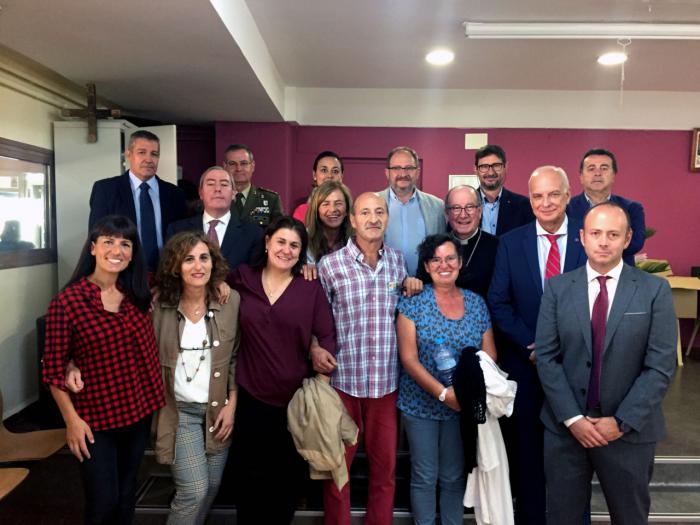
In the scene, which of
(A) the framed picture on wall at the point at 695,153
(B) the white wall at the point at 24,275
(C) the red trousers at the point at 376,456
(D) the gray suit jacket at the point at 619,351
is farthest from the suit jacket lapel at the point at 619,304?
(A) the framed picture on wall at the point at 695,153

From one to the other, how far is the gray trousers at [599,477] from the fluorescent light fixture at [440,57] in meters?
3.21

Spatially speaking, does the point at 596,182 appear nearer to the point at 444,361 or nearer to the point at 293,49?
the point at 444,361

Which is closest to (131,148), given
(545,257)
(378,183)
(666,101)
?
(545,257)

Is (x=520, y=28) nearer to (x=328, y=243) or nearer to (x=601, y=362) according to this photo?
(x=328, y=243)

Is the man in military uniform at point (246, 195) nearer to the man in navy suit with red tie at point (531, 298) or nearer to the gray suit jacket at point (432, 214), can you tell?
the gray suit jacket at point (432, 214)

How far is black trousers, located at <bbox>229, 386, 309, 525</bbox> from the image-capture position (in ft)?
7.12

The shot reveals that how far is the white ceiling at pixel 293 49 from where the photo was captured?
8.78ft

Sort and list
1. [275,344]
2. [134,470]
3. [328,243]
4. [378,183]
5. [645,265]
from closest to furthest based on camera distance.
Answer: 1. [134,470]
2. [275,344]
3. [328,243]
4. [645,265]
5. [378,183]

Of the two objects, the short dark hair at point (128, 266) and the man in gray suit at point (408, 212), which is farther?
the man in gray suit at point (408, 212)

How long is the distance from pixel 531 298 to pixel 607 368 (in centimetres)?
46

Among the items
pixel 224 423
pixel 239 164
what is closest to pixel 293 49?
pixel 239 164

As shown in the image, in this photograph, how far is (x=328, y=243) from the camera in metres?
2.60

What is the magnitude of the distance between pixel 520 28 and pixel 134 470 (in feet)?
11.7

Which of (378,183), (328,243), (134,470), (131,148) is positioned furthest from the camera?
(378,183)
